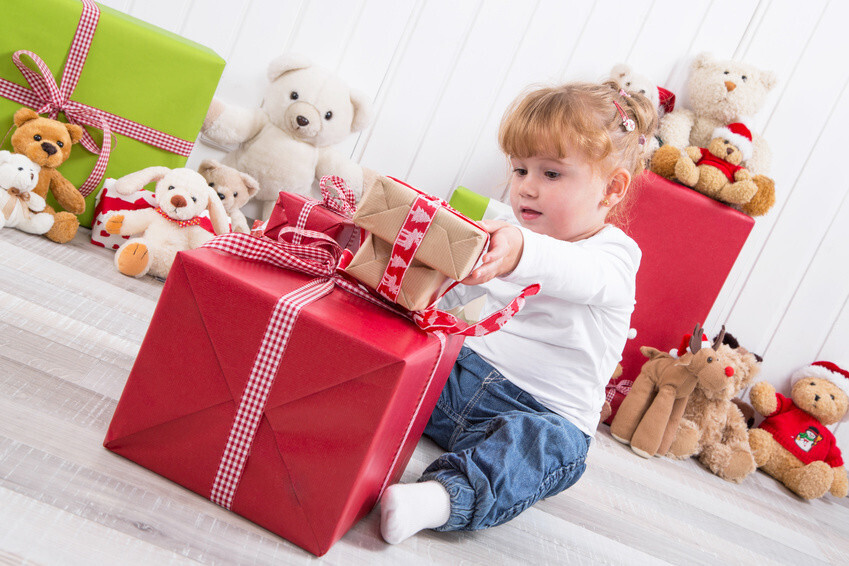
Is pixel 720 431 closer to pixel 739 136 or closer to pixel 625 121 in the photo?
pixel 739 136

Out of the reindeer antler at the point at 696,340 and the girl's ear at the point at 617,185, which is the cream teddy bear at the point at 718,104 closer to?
the reindeer antler at the point at 696,340

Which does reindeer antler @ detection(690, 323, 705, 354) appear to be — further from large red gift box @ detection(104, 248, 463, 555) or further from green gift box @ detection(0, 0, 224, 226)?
green gift box @ detection(0, 0, 224, 226)

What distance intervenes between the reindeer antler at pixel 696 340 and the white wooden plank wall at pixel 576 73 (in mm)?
475

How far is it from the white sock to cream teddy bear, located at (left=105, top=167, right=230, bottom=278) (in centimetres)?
78

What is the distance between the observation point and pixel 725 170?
169 centimetres

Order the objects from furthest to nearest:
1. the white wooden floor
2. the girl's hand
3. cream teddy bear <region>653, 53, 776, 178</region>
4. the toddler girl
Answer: cream teddy bear <region>653, 53, 776, 178</region>
the toddler girl
the girl's hand
the white wooden floor

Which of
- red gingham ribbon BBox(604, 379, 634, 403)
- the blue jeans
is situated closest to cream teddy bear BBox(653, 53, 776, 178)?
red gingham ribbon BBox(604, 379, 634, 403)

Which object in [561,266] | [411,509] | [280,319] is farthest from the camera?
[561,266]

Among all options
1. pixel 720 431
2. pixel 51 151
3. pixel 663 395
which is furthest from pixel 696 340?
pixel 51 151

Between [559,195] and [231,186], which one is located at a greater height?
[559,195]

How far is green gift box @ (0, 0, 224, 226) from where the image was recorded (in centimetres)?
132

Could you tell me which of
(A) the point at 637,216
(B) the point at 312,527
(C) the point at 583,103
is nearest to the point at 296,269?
(B) the point at 312,527

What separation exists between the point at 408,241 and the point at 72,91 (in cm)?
102

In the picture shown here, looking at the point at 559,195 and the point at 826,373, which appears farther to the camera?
the point at 826,373
